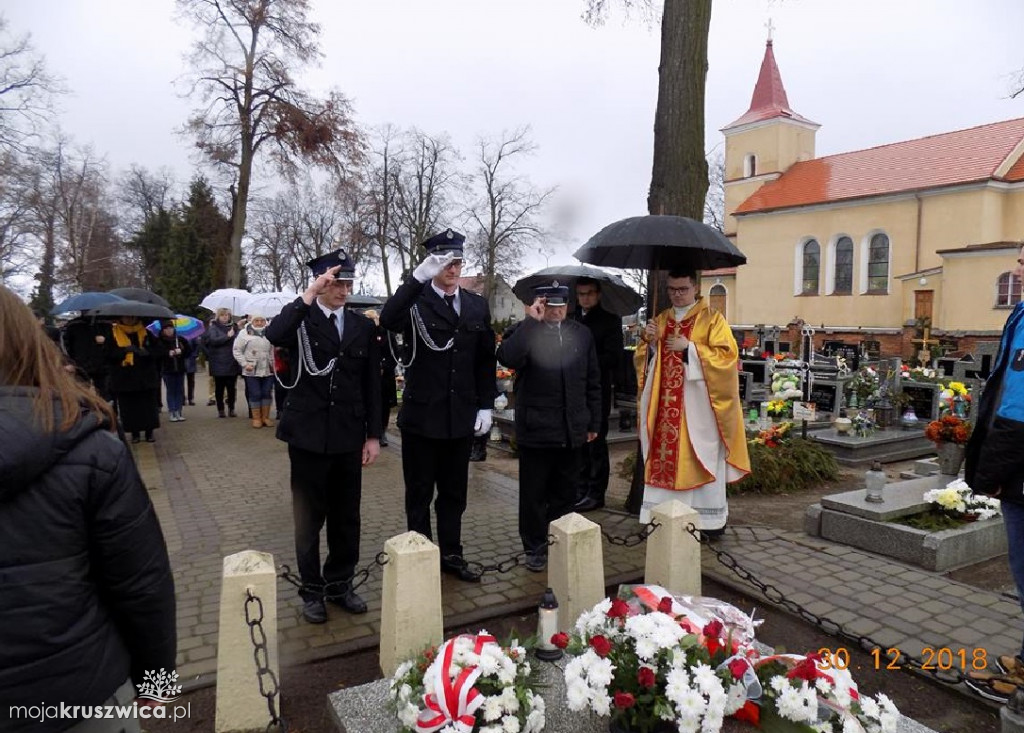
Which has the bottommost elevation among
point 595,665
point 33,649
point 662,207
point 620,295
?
point 595,665

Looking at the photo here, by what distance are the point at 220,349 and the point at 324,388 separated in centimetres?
936

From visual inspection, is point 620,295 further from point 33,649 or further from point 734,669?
point 33,649

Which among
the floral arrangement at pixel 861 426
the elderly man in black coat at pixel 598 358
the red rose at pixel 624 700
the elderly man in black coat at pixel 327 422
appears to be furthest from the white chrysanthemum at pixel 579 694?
the floral arrangement at pixel 861 426

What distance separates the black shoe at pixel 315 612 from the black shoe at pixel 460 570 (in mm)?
963

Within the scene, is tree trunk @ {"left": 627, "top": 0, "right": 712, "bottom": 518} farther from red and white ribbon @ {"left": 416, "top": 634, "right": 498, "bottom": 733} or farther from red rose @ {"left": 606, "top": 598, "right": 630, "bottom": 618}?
red and white ribbon @ {"left": 416, "top": 634, "right": 498, "bottom": 733}

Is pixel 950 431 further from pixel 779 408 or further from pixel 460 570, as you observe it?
pixel 460 570

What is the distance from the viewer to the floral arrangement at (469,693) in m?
2.42

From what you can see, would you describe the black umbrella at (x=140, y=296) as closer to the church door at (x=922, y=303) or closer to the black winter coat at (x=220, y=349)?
the black winter coat at (x=220, y=349)

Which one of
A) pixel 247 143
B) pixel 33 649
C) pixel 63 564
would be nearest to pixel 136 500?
pixel 63 564

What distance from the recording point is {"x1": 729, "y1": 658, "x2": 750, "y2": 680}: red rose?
7.96 ft

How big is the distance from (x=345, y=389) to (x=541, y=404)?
144 cm

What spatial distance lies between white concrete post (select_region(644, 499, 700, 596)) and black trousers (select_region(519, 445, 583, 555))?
99 cm

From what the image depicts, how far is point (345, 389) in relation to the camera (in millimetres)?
4051

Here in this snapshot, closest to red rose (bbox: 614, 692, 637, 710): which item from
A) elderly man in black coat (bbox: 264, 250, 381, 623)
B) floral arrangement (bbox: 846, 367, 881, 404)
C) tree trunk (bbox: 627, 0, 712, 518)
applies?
elderly man in black coat (bbox: 264, 250, 381, 623)
